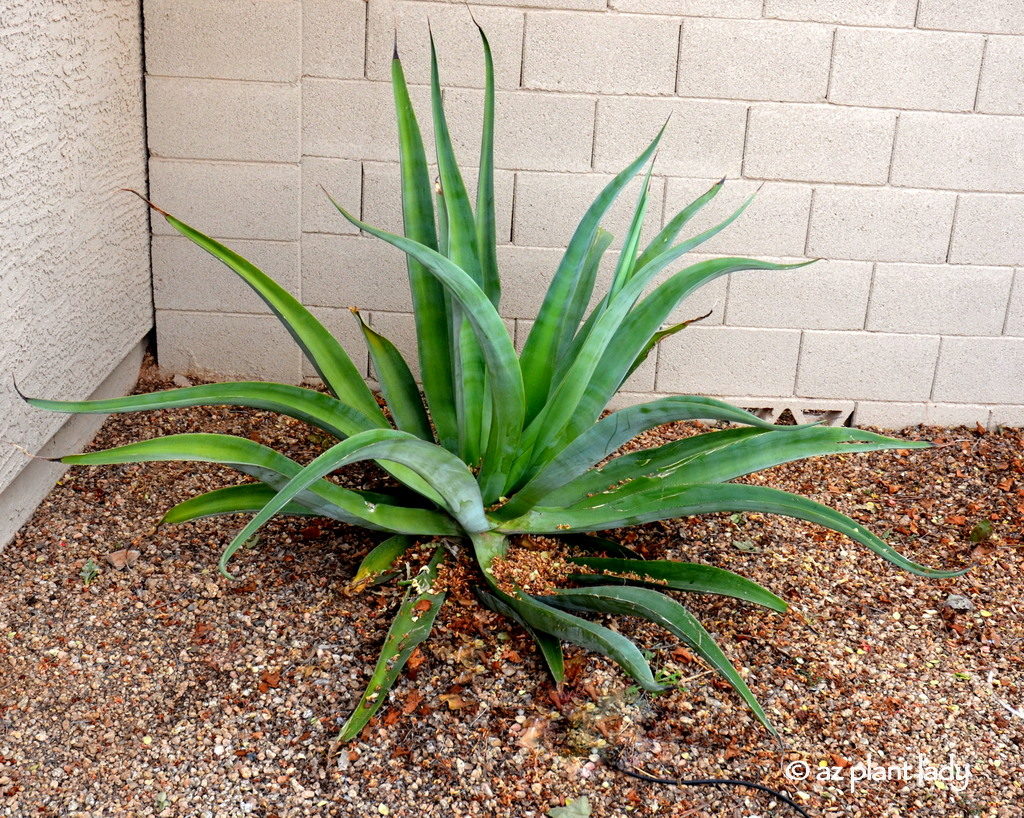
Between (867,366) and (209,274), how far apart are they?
75.5 inches

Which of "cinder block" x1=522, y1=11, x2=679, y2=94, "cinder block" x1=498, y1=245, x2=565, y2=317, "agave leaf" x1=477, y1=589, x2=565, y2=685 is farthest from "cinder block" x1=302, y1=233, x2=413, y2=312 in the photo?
"agave leaf" x1=477, y1=589, x2=565, y2=685

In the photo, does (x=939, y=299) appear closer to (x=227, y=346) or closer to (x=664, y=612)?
(x=664, y=612)

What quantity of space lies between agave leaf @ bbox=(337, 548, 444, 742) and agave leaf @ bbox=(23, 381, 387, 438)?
0.33m

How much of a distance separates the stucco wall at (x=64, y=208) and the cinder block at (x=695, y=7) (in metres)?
1.27

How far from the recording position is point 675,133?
2764 mm

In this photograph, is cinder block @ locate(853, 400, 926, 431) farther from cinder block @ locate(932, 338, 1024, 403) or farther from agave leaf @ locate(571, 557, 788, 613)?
agave leaf @ locate(571, 557, 788, 613)

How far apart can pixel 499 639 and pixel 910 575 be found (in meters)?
1.02

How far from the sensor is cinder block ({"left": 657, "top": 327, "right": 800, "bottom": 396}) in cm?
297

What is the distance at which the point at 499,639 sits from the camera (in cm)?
198

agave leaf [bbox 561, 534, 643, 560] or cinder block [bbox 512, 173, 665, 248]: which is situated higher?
cinder block [bbox 512, 173, 665, 248]

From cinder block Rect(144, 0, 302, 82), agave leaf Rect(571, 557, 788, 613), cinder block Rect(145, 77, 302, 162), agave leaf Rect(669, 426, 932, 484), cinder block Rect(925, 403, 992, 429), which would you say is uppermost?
cinder block Rect(144, 0, 302, 82)

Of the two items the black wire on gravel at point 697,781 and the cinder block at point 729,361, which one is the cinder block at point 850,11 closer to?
the cinder block at point 729,361

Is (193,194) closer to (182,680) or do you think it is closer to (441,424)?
(441,424)

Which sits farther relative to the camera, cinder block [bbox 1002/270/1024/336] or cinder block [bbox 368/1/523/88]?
cinder block [bbox 1002/270/1024/336]
